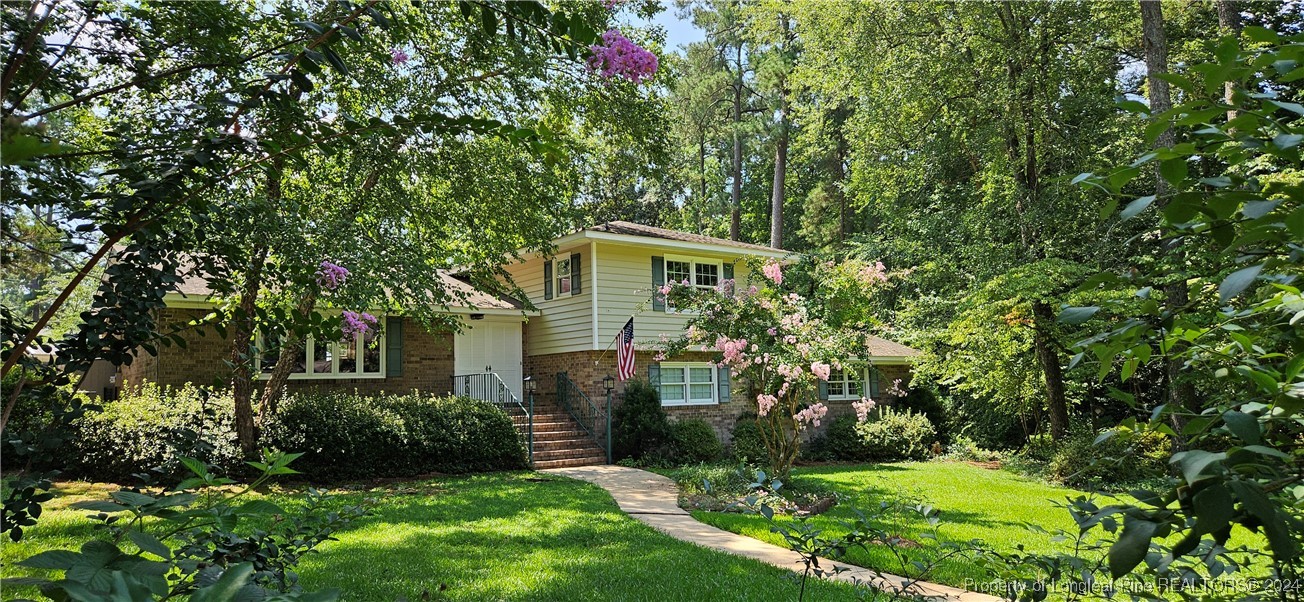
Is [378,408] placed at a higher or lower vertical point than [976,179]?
lower

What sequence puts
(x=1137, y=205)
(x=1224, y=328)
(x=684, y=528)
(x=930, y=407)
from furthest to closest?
1. (x=930, y=407)
2. (x=684, y=528)
3. (x=1224, y=328)
4. (x=1137, y=205)

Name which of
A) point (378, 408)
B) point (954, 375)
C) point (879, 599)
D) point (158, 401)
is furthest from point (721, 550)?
point (954, 375)

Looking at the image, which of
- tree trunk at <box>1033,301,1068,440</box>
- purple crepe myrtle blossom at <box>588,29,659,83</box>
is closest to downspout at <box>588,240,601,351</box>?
tree trunk at <box>1033,301,1068,440</box>

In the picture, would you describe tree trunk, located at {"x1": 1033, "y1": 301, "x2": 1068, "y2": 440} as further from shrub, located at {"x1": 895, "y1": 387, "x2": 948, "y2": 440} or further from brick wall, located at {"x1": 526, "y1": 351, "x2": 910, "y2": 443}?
shrub, located at {"x1": 895, "y1": 387, "x2": 948, "y2": 440}

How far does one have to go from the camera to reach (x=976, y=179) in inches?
653

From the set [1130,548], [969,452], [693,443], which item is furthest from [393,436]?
[969,452]

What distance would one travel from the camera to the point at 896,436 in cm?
1803

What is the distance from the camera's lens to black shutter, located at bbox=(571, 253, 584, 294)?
17.4 m

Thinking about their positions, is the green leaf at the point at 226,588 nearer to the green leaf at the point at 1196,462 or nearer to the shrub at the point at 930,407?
the green leaf at the point at 1196,462

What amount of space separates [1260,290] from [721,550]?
17.5 feet

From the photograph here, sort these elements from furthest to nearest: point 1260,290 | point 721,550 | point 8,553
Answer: point 721,550 → point 8,553 → point 1260,290

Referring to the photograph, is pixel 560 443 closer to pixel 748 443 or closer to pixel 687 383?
pixel 687 383

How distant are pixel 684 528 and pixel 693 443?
7498 mm

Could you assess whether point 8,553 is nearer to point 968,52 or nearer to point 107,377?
point 107,377
